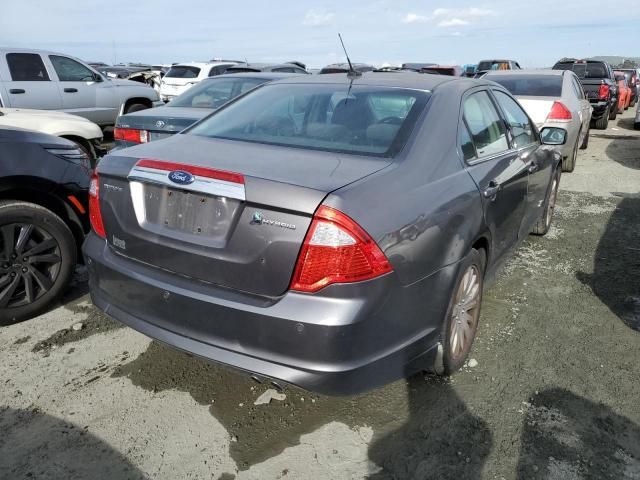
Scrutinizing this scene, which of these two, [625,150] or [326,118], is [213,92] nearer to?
[326,118]

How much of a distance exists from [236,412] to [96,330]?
1329 mm

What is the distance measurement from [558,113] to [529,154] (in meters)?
4.24

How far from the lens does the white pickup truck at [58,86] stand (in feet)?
29.8

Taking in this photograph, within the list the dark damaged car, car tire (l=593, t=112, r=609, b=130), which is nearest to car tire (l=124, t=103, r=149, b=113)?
the dark damaged car

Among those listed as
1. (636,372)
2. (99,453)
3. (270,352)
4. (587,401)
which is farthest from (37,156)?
(636,372)

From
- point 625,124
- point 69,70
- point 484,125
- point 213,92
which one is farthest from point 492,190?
point 625,124

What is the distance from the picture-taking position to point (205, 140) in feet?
9.14

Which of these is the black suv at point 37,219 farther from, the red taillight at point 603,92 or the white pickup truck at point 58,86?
the red taillight at point 603,92

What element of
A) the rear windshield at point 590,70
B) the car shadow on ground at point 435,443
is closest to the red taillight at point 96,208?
the car shadow on ground at point 435,443

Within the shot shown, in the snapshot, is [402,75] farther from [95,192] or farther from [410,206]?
[95,192]

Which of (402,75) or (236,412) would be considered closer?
(236,412)

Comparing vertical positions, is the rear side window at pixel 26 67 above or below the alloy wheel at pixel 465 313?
above

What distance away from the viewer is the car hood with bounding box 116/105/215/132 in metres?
5.75

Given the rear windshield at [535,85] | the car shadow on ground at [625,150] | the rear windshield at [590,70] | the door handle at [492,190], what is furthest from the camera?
the rear windshield at [590,70]
